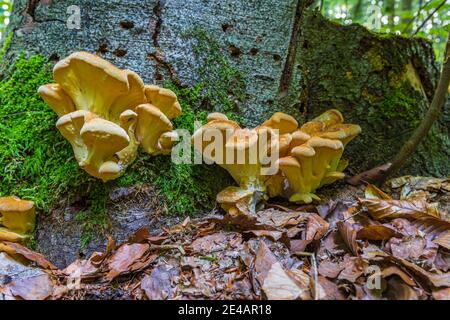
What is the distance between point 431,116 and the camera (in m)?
2.96

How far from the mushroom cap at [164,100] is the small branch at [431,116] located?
1937mm

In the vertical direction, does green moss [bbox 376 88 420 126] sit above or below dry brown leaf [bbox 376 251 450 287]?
above

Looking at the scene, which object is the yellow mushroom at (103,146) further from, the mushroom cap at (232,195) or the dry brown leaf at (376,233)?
the dry brown leaf at (376,233)

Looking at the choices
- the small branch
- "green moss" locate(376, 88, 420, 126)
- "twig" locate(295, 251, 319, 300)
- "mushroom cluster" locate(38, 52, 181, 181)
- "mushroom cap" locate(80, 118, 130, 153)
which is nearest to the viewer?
"twig" locate(295, 251, 319, 300)

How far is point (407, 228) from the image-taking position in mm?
2387

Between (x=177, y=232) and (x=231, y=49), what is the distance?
5.37 feet

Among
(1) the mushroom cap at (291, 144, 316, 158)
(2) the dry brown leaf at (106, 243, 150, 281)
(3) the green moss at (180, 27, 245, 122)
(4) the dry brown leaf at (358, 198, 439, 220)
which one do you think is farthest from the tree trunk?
(4) the dry brown leaf at (358, 198, 439, 220)

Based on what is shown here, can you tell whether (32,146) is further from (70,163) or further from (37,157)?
(70,163)

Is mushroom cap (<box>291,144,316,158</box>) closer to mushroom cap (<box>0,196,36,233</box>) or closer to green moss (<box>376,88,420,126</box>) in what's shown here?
green moss (<box>376,88,420,126</box>)

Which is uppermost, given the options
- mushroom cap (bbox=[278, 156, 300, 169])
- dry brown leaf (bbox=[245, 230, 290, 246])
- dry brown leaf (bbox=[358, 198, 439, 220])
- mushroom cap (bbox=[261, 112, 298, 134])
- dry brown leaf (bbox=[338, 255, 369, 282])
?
mushroom cap (bbox=[261, 112, 298, 134])

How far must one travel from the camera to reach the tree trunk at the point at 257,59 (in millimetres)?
2873

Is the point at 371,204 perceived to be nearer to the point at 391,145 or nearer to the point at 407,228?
the point at 407,228

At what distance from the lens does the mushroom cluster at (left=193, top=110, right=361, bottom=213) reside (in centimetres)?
248

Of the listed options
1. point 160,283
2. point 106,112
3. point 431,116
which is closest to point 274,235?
point 160,283
